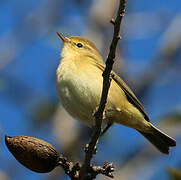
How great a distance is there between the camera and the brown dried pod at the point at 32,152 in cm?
314

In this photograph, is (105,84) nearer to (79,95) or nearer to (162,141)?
(79,95)

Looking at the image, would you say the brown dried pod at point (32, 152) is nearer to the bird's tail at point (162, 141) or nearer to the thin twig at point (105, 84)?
the thin twig at point (105, 84)

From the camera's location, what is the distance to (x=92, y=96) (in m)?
4.64

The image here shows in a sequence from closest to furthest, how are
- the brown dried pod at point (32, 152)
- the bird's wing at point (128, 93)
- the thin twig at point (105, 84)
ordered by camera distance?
1. the thin twig at point (105, 84)
2. the brown dried pod at point (32, 152)
3. the bird's wing at point (128, 93)

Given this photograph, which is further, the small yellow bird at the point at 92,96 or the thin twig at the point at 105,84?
the small yellow bird at the point at 92,96

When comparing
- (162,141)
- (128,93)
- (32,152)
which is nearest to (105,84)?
A: (32,152)

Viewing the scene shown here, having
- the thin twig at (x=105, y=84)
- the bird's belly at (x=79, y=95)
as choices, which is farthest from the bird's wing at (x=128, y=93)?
the thin twig at (x=105, y=84)

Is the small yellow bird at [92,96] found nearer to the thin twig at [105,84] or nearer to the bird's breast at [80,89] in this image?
the bird's breast at [80,89]

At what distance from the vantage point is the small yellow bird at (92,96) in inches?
184

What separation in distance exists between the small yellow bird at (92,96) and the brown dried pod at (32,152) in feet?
4.95

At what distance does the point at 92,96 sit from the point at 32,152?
62.5 inches

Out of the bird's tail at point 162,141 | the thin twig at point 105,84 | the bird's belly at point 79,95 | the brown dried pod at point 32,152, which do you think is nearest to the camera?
the thin twig at point 105,84

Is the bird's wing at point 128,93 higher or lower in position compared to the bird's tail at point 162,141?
higher

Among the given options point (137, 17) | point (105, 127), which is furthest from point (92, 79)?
point (137, 17)
